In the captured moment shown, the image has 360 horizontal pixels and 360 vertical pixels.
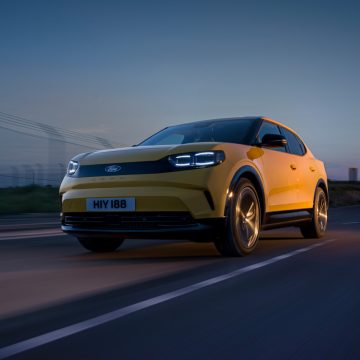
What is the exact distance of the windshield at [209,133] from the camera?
700cm

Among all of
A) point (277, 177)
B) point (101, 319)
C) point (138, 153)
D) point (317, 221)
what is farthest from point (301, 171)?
point (101, 319)

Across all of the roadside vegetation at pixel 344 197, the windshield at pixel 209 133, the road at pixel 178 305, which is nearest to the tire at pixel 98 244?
the road at pixel 178 305

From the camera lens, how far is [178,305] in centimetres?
379

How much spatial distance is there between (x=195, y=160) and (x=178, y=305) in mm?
2319

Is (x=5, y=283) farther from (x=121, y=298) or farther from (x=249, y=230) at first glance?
(x=249, y=230)

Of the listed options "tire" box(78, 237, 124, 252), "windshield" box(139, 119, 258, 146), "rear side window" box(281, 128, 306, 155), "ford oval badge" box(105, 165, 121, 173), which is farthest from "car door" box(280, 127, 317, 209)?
"ford oval badge" box(105, 165, 121, 173)

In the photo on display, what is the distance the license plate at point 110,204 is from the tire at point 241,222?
3.18 ft

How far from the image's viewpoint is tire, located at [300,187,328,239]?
28.4ft

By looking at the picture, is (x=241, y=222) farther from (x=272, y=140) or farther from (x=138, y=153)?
(x=138, y=153)

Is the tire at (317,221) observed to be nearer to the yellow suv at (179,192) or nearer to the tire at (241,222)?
the yellow suv at (179,192)

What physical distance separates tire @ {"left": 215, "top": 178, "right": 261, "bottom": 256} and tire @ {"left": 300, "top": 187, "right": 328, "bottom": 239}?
7.16ft

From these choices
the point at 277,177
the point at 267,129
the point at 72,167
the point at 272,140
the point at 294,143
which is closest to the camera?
the point at 72,167

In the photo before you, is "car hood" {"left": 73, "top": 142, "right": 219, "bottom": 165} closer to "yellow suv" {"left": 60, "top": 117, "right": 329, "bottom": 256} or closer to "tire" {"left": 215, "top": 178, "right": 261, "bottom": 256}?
"yellow suv" {"left": 60, "top": 117, "right": 329, "bottom": 256}

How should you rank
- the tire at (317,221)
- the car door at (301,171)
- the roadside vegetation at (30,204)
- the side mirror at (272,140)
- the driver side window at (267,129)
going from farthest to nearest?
1. the roadside vegetation at (30,204)
2. the tire at (317,221)
3. the car door at (301,171)
4. the driver side window at (267,129)
5. the side mirror at (272,140)
